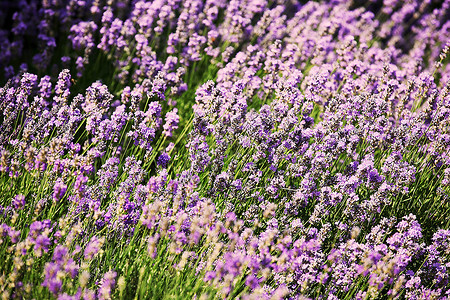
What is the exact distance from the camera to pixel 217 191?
2920 millimetres

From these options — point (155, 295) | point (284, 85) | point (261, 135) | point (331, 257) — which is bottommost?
point (155, 295)

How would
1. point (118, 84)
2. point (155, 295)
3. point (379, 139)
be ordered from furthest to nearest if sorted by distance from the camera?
1. point (118, 84)
2. point (379, 139)
3. point (155, 295)

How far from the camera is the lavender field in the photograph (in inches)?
91.7

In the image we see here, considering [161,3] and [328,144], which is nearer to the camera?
[328,144]

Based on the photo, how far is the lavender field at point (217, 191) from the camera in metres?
2.33

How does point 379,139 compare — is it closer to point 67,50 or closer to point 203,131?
point 203,131

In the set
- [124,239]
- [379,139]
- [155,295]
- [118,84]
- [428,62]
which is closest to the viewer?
[155,295]

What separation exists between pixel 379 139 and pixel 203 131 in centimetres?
135

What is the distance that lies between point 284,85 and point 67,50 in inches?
98.5

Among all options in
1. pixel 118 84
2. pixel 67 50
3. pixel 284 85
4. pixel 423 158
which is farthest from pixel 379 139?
pixel 67 50

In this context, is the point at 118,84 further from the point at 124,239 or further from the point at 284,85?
the point at 124,239

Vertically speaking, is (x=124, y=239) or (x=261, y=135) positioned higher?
(x=261, y=135)

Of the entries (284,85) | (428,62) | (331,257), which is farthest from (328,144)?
(428,62)

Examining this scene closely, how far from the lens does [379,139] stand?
11.1 ft
